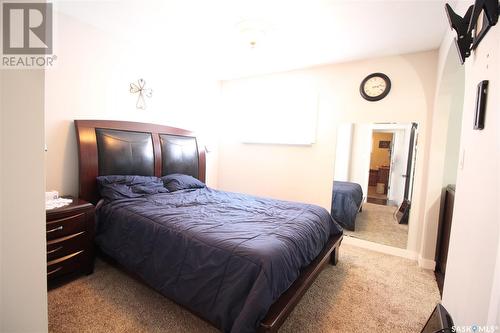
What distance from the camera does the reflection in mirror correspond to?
3.10 metres

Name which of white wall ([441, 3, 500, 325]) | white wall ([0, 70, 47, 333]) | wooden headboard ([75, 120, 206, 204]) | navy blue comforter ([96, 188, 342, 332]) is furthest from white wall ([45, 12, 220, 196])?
white wall ([441, 3, 500, 325])

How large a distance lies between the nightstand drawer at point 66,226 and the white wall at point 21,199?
4.23 feet

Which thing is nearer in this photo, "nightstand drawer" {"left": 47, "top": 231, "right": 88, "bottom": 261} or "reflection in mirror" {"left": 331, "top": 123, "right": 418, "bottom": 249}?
"nightstand drawer" {"left": 47, "top": 231, "right": 88, "bottom": 261}

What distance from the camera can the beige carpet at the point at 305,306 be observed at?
172 centimetres

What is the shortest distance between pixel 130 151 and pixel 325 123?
8.72 feet

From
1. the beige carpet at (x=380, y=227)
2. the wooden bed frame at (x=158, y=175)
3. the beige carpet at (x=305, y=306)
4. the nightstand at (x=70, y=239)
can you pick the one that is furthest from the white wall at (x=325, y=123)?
the nightstand at (x=70, y=239)

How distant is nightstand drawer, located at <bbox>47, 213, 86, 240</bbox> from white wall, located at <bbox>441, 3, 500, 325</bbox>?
2.74 metres

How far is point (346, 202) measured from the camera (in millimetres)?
3387

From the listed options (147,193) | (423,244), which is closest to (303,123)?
(423,244)

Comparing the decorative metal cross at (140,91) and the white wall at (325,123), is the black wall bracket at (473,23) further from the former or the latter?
the decorative metal cross at (140,91)

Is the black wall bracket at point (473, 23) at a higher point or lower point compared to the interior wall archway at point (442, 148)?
higher

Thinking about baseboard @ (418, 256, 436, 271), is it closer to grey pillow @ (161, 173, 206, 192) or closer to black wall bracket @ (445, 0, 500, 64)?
black wall bracket @ (445, 0, 500, 64)

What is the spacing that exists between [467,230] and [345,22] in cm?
202

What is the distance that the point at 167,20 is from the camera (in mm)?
2436
